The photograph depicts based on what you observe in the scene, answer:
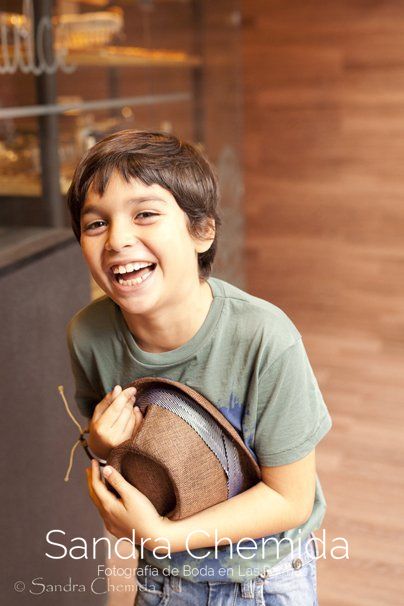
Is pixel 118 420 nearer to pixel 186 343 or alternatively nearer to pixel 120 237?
pixel 186 343

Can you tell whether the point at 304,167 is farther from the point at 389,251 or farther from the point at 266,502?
the point at 266,502

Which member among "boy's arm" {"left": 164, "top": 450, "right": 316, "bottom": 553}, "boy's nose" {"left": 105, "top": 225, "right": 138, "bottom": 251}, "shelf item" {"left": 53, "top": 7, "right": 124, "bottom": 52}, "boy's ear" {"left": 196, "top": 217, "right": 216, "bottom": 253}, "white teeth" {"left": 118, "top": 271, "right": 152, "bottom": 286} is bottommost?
"boy's arm" {"left": 164, "top": 450, "right": 316, "bottom": 553}

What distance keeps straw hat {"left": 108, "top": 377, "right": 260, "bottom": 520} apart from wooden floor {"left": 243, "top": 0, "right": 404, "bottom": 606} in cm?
284

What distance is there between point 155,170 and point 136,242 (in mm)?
95

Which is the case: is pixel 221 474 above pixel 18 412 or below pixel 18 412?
above

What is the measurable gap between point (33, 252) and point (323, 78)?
3106mm

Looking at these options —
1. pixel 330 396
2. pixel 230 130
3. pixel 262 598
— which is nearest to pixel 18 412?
pixel 262 598

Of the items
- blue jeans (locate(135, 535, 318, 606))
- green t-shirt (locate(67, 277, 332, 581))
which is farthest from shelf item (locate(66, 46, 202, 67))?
blue jeans (locate(135, 535, 318, 606))

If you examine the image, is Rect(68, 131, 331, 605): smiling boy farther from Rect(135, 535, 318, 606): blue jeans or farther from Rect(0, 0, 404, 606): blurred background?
Rect(0, 0, 404, 606): blurred background

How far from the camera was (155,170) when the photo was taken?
897mm

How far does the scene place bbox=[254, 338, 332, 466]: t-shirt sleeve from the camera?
913mm

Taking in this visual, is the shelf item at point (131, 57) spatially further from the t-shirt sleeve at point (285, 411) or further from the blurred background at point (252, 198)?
the t-shirt sleeve at point (285, 411)

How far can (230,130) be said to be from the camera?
4.25 m

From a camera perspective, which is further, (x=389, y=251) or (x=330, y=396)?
(x=389, y=251)
